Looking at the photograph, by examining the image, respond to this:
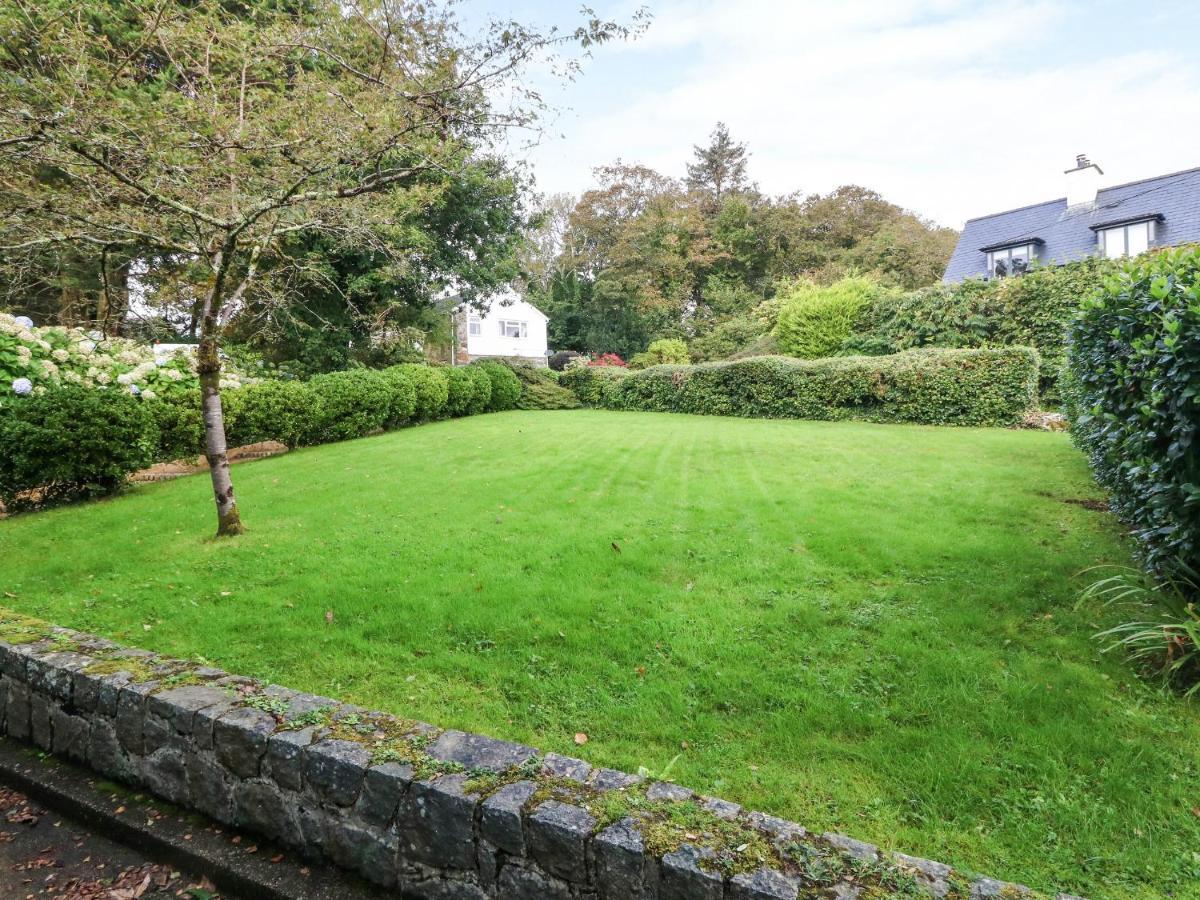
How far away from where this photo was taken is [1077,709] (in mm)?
2420

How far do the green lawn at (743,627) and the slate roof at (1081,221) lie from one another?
1532 centimetres

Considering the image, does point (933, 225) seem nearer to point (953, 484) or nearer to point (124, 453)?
point (953, 484)

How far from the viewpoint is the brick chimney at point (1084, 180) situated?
59.3 ft

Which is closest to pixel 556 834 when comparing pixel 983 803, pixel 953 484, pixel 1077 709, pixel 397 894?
pixel 397 894

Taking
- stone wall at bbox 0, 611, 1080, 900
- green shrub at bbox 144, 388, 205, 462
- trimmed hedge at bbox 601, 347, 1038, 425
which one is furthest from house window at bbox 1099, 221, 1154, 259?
green shrub at bbox 144, 388, 205, 462

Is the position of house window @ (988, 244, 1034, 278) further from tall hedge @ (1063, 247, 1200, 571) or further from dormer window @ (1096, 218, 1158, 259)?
tall hedge @ (1063, 247, 1200, 571)

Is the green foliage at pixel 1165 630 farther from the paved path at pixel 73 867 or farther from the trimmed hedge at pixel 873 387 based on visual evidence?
the trimmed hedge at pixel 873 387

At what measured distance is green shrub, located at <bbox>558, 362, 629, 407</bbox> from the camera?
18.4 metres

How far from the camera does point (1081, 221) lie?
59.3 feet

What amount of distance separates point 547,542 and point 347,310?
11427 mm

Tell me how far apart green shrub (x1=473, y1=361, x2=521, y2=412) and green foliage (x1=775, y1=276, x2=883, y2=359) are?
8545mm

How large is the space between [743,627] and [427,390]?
10993 mm

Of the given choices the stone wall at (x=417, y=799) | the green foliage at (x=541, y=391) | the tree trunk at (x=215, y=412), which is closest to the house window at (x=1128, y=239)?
the green foliage at (x=541, y=391)

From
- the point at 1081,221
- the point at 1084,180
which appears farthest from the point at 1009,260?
the point at 1084,180
